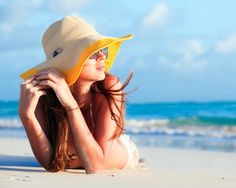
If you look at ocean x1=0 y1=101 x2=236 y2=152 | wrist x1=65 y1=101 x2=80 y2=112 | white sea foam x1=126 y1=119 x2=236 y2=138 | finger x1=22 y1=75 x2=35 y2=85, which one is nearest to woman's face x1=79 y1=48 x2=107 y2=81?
wrist x1=65 y1=101 x2=80 y2=112

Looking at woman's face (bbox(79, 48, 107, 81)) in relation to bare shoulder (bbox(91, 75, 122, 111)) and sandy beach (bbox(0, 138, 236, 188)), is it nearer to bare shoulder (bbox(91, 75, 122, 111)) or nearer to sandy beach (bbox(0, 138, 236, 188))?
bare shoulder (bbox(91, 75, 122, 111))

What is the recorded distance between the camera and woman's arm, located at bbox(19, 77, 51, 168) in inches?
164

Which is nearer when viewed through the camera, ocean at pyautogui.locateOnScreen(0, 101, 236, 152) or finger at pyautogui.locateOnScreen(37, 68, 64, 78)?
finger at pyautogui.locateOnScreen(37, 68, 64, 78)

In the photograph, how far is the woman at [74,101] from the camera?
4152mm

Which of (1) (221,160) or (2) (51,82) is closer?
(2) (51,82)

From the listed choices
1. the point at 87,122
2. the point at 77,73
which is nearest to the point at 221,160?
the point at 87,122

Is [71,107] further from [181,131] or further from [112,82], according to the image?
[181,131]

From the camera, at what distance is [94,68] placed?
4.23m

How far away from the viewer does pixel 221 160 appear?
21.1 feet

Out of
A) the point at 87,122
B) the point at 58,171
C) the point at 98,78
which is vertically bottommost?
the point at 58,171

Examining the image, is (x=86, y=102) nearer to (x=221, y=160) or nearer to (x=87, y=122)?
(x=87, y=122)

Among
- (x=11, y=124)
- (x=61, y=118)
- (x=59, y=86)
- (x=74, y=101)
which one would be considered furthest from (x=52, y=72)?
(x=11, y=124)

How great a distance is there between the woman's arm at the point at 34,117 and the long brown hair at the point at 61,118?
0.06 m

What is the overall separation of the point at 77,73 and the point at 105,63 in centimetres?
47
